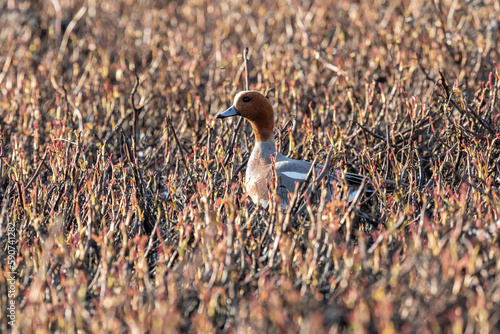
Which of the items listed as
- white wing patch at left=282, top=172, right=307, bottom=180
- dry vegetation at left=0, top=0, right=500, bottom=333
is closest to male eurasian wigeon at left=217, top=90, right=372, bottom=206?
white wing patch at left=282, top=172, right=307, bottom=180

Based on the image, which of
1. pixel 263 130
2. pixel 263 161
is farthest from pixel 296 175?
pixel 263 130

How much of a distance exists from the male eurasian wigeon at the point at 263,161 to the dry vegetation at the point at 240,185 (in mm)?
103

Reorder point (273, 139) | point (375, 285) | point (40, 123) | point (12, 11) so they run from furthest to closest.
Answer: point (12, 11), point (40, 123), point (273, 139), point (375, 285)

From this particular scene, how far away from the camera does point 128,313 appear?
1757 mm

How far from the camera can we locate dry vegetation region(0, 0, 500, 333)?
1.83 meters

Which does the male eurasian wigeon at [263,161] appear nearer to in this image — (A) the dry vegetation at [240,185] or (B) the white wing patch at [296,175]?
(B) the white wing patch at [296,175]

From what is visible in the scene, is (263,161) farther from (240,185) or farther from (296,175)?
(296,175)

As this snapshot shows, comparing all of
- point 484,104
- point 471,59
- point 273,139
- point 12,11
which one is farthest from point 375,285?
point 12,11

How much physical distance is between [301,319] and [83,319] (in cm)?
64

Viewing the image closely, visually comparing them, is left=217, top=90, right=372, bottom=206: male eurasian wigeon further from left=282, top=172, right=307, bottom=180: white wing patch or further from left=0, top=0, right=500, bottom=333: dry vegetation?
left=0, top=0, right=500, bottom=333: dry vegetation

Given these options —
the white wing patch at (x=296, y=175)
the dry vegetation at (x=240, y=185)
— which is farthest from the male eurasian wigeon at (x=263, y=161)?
the dry vegetation at (x=240, y=185)

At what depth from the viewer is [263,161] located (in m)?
3.19

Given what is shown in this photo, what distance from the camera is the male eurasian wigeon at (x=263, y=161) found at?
3000 millimetres

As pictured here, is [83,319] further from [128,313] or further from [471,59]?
[471,59]
